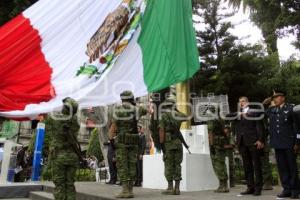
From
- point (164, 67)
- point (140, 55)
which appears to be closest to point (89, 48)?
point (140, 55)

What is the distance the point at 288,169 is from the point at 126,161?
260cm

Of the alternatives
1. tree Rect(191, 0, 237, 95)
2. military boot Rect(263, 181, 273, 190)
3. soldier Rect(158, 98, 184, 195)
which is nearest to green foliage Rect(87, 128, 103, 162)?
tree Rect(191, 0, 237, 95)

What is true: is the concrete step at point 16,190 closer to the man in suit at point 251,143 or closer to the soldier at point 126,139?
the soldier at point 126,139

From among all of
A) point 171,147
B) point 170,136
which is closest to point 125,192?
point 171,147

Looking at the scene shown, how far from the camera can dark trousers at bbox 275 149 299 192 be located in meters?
6.39

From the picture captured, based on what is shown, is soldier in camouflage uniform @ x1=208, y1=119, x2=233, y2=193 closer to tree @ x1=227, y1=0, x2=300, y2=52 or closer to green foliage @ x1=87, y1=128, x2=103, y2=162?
tree @ x1=227, y1=0, x2=300, y2=52

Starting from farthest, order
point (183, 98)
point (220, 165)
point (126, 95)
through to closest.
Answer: point (183, 98) → point (220, 165) → point (126, 95)

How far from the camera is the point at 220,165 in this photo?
7.84 m

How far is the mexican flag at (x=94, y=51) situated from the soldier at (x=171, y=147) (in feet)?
1.97

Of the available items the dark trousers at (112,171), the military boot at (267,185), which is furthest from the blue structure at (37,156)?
the military boot at (267,185)

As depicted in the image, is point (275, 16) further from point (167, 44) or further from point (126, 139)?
point (126, 139)

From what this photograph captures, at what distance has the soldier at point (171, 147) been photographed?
23.8ft

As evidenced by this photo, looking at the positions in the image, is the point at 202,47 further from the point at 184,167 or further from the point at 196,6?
the point at 184,167

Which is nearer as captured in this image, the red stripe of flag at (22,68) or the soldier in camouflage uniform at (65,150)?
the soldier in camouflage uniform at (65,150)
